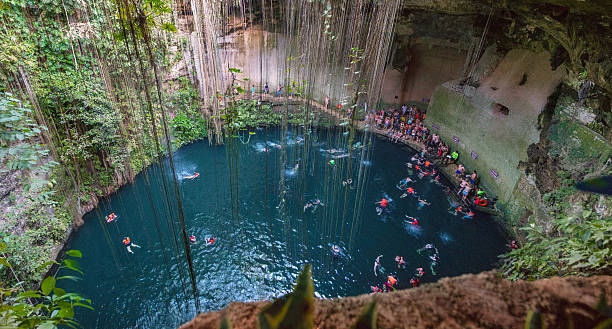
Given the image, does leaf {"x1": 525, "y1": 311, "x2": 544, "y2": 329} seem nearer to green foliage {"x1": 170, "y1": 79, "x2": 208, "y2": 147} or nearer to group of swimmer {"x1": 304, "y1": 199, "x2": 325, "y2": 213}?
group of swimmer {"x1": 304, "y1": 199, "x2": 325, "y2": 213}

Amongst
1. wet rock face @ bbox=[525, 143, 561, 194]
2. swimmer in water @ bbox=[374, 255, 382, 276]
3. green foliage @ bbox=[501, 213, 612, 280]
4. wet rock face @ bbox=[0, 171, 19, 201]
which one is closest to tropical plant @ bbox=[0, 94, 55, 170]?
green foliage @ bbox=[501, 213, 612, 280]

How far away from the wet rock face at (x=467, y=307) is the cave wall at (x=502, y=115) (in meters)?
8.37

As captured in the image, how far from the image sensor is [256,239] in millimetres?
7207

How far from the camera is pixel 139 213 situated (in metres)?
7.74

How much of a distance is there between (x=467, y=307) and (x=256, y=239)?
22.3 ft

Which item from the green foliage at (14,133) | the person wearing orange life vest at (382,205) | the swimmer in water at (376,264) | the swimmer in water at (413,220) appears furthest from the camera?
the person wearing orange life vest at (382,205)

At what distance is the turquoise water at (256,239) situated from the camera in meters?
5.90

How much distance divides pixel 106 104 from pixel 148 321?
17.9ft

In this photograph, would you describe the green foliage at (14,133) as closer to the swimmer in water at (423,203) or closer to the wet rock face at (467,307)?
the wet rock face at (467,307)

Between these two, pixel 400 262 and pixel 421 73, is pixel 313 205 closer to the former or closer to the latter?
pixel 400 262

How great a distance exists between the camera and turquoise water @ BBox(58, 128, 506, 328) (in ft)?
19.4

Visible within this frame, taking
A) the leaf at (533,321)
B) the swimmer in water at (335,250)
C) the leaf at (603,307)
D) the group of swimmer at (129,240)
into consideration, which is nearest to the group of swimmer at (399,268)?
the swimmer in water at (335,250)

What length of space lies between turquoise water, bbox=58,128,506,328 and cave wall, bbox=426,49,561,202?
4.66 ft

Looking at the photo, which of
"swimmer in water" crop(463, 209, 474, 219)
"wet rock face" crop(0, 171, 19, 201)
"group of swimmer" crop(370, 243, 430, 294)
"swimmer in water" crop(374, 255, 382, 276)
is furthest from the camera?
"swimmer in water" crop(463, 209, 474, 219)
